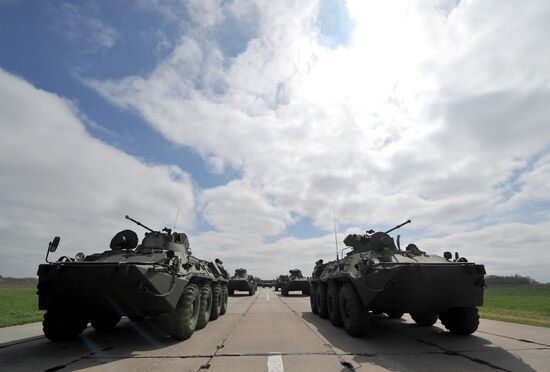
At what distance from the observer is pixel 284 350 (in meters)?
7.80

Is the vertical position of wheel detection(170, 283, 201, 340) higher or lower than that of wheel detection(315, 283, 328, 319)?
lower

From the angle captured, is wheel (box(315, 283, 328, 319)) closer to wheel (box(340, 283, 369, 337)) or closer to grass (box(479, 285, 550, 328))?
wheel (box(340, 283, 369, 337))

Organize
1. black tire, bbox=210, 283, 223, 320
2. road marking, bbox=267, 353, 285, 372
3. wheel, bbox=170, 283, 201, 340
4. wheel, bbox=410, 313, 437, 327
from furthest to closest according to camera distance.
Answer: black tire, bbox=210, 283, 223, 320, wheel, bbox=410, 313, 437, 327, wheel, bbox=170, 283, 201, 340, road marking, bbox=267, 353, 285, 372

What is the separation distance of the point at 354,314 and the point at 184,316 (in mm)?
3654

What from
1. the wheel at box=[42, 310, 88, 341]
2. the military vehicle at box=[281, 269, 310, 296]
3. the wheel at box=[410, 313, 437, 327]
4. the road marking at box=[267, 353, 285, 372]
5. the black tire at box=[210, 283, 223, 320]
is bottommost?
the road marking at box=[267, 353, 285, 372]

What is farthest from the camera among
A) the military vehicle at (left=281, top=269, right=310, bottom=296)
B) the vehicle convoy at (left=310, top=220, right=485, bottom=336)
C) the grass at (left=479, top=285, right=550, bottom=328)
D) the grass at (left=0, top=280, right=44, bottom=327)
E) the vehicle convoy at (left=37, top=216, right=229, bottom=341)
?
the military vehicle at (left=281, top=269, right=310, bottom=296)

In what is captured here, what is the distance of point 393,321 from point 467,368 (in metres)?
6.90

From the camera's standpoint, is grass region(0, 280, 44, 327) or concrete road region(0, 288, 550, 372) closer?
concrete road region(0, 288, 550, 372)

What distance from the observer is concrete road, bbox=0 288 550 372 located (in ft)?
21.3

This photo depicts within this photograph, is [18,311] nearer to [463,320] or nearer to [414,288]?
[414,288]

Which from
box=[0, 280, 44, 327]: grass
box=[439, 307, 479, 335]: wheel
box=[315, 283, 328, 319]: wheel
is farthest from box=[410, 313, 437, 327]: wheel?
box=[0, 280, 44, 327]: grass

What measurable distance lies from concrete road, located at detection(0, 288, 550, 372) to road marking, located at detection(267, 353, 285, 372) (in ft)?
0.05

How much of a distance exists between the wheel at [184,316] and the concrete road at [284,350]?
0.27m

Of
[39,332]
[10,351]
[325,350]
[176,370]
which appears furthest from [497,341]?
[39,332]
